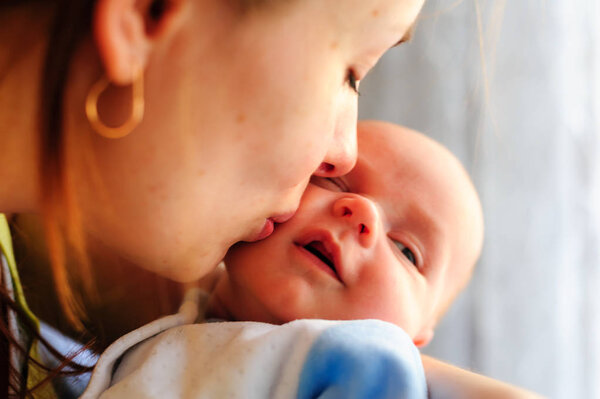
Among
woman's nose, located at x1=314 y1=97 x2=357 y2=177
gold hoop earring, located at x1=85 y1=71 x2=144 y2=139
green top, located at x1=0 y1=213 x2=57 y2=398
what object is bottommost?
green top, located at x1=0 y1=213 x2=57 y2=398

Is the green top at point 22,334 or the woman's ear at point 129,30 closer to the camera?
the woman's ear at point 129,30

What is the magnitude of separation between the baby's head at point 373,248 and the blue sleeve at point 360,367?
15cm

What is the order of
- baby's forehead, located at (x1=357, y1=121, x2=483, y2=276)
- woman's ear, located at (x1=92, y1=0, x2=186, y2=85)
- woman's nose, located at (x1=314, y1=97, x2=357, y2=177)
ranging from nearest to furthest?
woman's ear, located at (x1=92, y1=0, x2=186, y2=85) → woman's nose, located at (x1=314, y1=97, x2=357, y2=177) → baby's forehead, located at (x1=357, y1=121, x2=483, y2=276)

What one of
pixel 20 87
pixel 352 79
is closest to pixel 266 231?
pixel 352 79

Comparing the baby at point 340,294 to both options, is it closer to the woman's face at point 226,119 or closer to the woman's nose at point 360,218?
the woman's nose at point 360,218

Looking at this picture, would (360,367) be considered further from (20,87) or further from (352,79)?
(20,87)

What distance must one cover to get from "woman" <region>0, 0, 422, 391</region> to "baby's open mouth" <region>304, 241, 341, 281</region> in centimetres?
18

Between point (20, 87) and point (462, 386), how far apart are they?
58 centimetres

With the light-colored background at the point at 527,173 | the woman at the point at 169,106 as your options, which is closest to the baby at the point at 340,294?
the woman at the point at 169,106

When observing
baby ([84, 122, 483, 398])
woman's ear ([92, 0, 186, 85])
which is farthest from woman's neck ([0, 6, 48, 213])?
baby ([84, 122, 483, 398])

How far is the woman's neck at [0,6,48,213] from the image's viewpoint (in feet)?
2.28

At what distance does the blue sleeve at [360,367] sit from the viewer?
0.72 metres

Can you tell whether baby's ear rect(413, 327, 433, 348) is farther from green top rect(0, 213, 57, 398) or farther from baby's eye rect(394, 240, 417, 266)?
green top rect(0, 213, 57, 398)

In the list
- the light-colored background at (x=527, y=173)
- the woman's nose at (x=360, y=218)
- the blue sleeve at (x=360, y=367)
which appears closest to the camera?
the blue sleeve at (x=360, y=367)
